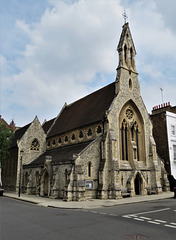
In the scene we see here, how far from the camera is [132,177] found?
2452 centimetres

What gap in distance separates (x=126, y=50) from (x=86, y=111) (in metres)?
10.3

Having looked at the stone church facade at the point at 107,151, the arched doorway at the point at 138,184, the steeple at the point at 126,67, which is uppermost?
the steeple at the point at 126,67

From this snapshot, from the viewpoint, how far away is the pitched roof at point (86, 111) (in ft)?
90.3

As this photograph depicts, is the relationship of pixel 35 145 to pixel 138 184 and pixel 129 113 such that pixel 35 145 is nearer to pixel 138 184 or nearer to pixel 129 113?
pixel 129 113

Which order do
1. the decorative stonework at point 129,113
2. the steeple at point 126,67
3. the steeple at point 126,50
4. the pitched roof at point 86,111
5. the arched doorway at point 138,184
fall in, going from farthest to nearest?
the steeple at point 126,50
the decorative stonework at point 129,113
the steeple at point 126,67
the pitched roof at point 86,111
the arched doorway at point 138,184

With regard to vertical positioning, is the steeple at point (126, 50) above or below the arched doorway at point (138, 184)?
above

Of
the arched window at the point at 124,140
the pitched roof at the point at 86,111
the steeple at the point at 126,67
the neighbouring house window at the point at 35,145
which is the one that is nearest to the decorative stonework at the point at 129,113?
the arched window at the point at 124,140

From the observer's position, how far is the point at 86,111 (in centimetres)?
3070

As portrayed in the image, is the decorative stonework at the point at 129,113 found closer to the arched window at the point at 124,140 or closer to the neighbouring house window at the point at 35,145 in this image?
the arched window at the point at 124,140

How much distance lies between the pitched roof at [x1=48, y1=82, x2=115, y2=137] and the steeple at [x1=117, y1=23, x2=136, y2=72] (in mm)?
3183

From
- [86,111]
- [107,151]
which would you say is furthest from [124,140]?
[86,111]

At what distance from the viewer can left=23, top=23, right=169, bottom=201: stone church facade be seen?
22.6 metres

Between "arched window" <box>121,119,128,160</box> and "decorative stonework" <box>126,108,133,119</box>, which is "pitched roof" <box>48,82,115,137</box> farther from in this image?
"arched window" <box>121,119,128,160</box>

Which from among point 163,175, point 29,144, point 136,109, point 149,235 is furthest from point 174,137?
point 149,235
